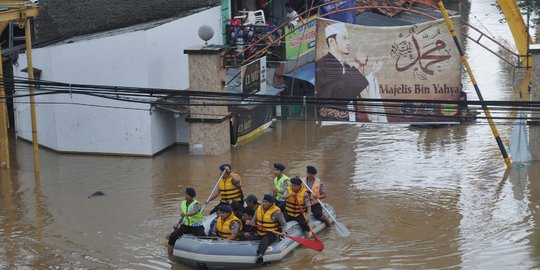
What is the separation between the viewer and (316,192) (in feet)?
60.7

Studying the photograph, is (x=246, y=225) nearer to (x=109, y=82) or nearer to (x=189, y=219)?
(x=189, y=219)

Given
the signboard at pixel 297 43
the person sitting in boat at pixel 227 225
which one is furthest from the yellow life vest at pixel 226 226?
the signboard at pixel 297 43

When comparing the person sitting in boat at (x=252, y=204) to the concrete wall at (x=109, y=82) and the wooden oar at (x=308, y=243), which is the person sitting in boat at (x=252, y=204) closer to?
the wooden oar at (x=308, y=243)

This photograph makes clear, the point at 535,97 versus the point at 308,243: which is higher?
the point at 535,97

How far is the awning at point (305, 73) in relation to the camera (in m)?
29.0

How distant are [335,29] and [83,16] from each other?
8.01 meters

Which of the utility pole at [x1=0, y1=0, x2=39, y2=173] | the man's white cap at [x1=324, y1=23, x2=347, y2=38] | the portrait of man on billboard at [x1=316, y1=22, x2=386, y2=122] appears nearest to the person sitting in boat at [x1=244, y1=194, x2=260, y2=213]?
the portrait of man on billboard at [x1=316, y1=22, x2=386, y2=122]

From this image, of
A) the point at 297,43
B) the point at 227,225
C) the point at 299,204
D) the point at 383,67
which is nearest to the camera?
the point at 227,225

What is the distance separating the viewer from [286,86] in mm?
30656

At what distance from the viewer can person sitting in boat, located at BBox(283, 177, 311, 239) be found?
17719mm

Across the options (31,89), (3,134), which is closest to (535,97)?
(31,89)

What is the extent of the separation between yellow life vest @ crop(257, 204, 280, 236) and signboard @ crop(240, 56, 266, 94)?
10.3m

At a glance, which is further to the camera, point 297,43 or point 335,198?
point 297,43

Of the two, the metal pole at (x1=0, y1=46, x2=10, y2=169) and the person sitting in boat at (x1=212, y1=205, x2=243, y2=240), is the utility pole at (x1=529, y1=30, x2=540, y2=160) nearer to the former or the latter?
the person sitting in boat at (x1=212, y1=205, x2=243, y2=240)
